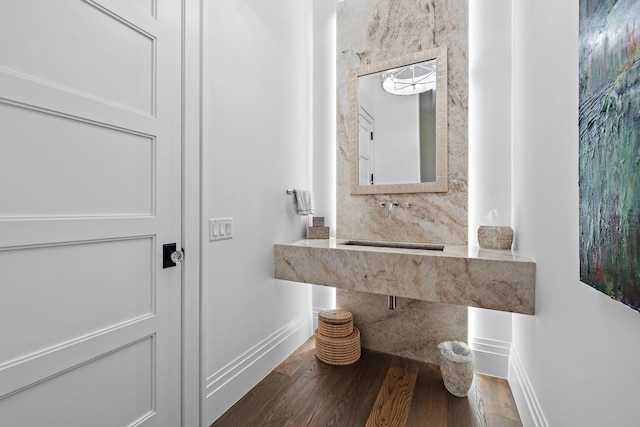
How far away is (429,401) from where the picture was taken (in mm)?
1624

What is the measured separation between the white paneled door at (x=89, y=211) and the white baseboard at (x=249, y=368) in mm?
204

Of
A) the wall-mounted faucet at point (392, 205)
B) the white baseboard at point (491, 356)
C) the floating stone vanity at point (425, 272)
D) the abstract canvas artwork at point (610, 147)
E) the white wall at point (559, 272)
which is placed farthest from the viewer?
the wall-mounted faucet at point (392, 205)

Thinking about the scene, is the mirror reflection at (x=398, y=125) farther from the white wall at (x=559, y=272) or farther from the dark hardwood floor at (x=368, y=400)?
the dark hardwood floor at (x=368, y=400)

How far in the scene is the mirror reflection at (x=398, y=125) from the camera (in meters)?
2.04

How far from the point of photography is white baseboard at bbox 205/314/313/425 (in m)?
1.51

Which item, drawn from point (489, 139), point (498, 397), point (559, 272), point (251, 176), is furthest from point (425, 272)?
point (251, 176)

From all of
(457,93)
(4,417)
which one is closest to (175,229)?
(4,417)

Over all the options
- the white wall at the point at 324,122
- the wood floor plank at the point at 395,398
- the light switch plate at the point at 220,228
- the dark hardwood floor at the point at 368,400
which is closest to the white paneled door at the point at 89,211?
the light switch plate at the point at 220,228

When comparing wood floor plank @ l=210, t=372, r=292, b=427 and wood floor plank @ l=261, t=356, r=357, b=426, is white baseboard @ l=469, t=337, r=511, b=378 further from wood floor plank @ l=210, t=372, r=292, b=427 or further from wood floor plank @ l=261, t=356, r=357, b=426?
wood floor plank @ l=210, t=372, r=292, b=427

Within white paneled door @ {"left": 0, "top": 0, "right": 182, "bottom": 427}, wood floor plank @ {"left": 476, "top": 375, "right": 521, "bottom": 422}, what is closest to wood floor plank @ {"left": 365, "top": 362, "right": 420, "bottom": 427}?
wood floor plank @ {"left": 476, "top": 375, "right": 521, "bottom": 422}

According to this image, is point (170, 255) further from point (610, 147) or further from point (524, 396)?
point (524, 396)

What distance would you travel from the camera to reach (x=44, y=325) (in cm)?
91

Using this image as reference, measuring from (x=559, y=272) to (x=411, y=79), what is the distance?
159cm

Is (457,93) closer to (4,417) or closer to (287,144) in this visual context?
(287,144)
